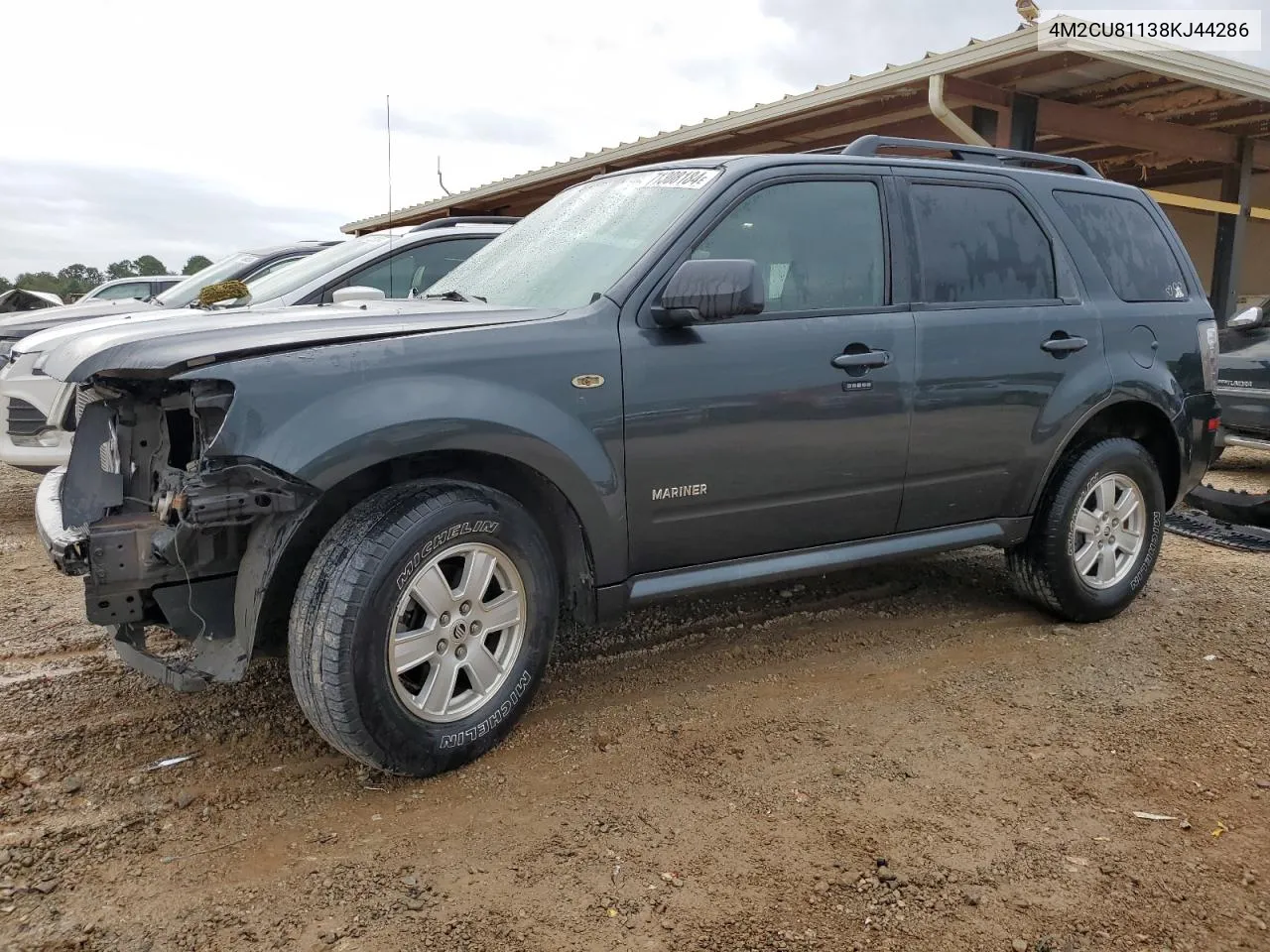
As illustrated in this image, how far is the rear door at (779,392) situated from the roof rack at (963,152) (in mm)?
309

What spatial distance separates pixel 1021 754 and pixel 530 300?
223 centimetres

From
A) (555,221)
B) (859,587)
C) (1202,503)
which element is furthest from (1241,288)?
(555,221)

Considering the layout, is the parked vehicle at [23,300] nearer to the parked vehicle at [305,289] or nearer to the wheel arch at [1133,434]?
the parked vehicle at [305,289]

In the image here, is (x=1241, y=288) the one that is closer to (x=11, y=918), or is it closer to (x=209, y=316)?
(x=209, y=316)

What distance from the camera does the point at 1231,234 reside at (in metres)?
10.9

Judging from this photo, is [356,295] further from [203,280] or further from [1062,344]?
[203,280]

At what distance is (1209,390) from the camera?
15.0ft

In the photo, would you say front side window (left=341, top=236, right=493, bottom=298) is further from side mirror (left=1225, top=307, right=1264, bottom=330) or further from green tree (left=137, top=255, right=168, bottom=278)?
green tree (left=137, top=255, right=168, bottom=278)

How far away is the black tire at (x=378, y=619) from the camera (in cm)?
266

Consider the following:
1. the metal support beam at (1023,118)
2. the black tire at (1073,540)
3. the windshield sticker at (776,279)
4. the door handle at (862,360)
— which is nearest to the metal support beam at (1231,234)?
the metal support beam at (1023,118)

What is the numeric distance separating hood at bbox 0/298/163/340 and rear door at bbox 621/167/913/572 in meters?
4.96

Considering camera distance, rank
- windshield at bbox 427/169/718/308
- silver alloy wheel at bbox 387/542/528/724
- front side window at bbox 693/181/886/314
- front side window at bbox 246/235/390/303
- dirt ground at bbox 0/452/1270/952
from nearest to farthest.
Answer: dirt ground at bbox 0/452/1270/952, silver alloy wheel at bbox 387/542/528/724, windshield at bbox 427/169/718/308, front side window at bbox 693/181/886/314, front side window at bbox 246/235/390/303

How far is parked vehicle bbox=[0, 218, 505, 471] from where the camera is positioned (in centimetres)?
573

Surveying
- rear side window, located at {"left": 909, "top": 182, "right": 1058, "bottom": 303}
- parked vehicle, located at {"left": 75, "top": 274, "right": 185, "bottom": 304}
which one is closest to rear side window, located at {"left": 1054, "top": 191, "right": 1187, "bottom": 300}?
rear side window, located at {"left": 909, "top": 182, "right": 1058, "bottom": 303}
